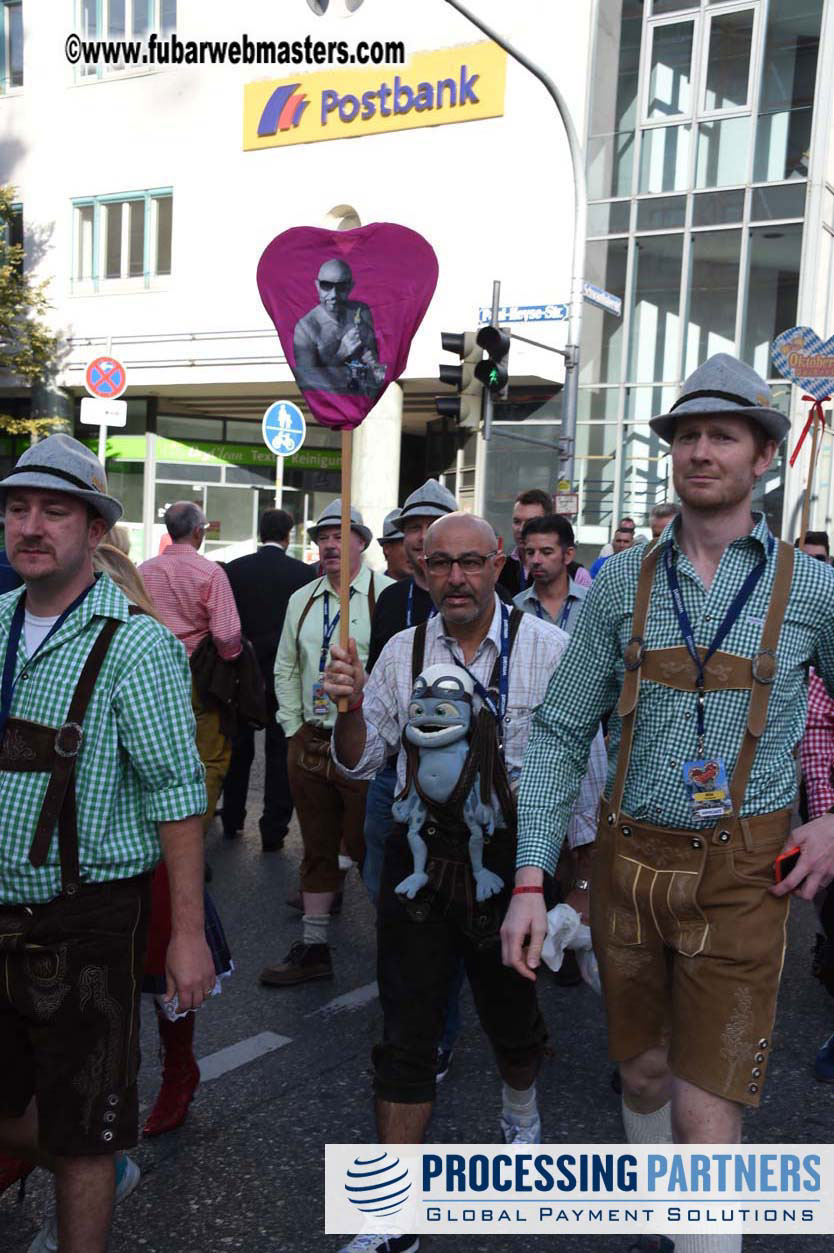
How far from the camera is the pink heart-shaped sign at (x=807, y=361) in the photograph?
33.3 ft

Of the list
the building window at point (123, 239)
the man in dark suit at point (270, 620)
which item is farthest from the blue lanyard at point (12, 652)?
the building window at point (123, 239)

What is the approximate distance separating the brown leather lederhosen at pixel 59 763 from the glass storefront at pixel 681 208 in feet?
58.6

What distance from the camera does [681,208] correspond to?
65.8 feet

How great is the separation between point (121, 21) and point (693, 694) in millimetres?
26984

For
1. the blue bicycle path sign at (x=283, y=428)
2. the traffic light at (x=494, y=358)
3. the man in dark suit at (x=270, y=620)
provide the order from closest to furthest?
the man in dark suit at (x=270, y=620) < the traffic light at (x=494, y=358) < the blue bicycle path sign at (x=283, y=428)

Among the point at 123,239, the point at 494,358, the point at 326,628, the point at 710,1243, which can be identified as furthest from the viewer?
the point at 123,239

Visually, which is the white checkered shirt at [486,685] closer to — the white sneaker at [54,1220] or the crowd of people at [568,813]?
the crowd of people at [568,813]

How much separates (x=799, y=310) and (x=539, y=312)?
8.43 meters

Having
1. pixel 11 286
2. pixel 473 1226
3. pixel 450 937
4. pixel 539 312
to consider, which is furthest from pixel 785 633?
pixel 11 286

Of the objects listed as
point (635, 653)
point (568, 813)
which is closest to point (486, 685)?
point (568, 813)

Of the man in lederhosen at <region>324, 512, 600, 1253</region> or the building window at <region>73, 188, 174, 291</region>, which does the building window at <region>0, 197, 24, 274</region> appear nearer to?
the building window at <region>73, 188, 174, 291</region>

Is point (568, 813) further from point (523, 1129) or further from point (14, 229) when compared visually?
point (14, 229)

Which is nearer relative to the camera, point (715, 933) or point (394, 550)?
point (715, 933)

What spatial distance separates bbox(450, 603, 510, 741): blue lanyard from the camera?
3.50 meters
